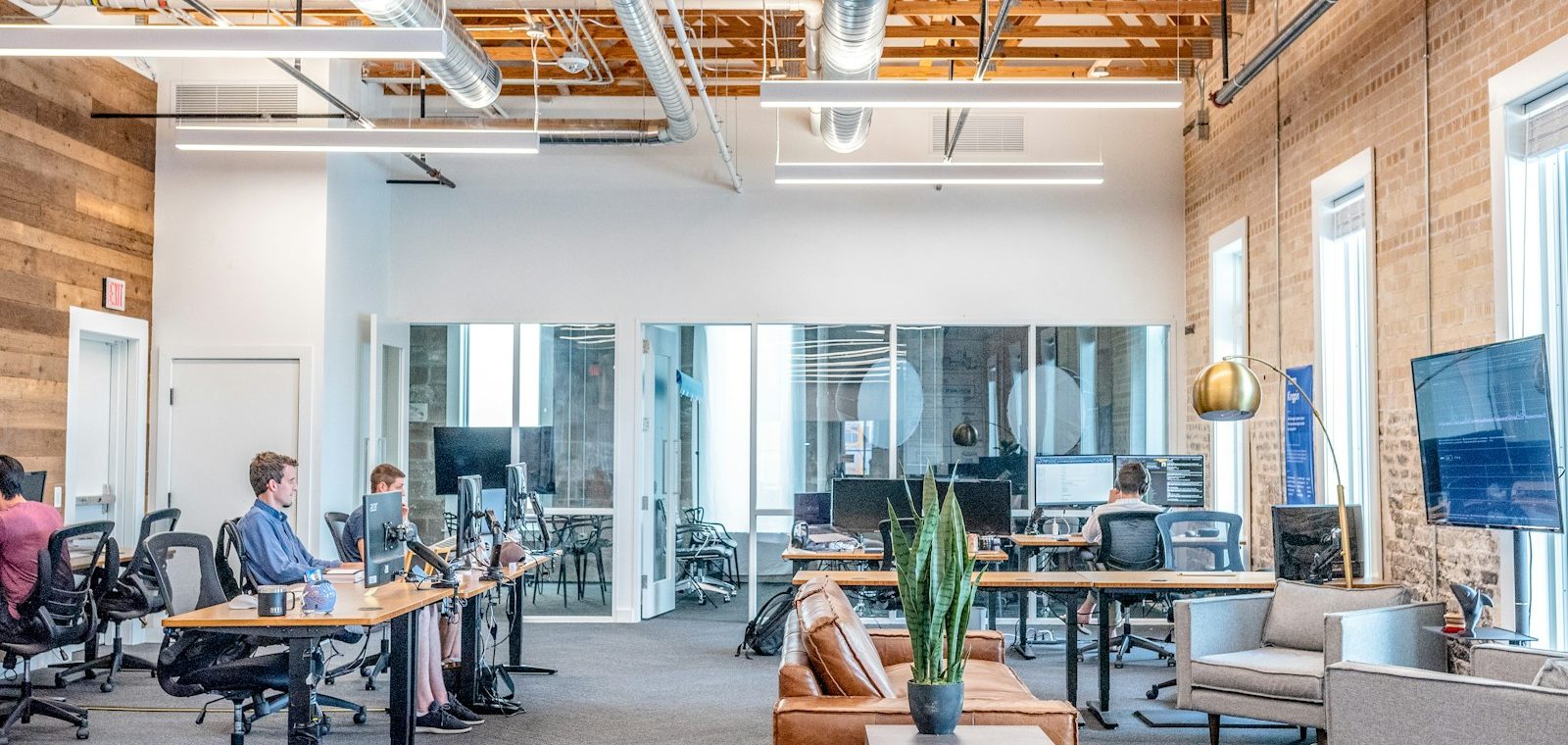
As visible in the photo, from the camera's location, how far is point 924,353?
10234 mm

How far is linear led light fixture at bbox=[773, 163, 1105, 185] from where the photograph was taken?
867 cm

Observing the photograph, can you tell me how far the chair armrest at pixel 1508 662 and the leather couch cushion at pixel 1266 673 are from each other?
94 centimetres

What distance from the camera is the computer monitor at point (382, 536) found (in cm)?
538

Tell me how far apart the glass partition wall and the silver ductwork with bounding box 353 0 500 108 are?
2647mm

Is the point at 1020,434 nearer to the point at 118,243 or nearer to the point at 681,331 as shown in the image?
the point at 681,331

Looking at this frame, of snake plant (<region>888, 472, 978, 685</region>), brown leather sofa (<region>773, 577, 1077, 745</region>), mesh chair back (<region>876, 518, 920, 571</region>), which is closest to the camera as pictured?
snake plant (<region>888, 472, 978, 685</region>)

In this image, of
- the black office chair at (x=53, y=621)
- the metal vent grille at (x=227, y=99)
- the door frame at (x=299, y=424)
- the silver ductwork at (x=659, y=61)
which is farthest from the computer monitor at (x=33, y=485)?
the silver ductwork at (x=659, y=61)

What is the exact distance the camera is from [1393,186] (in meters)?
6.51

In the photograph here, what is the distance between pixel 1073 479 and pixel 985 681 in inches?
196

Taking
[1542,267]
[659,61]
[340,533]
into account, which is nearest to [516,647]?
[340,533]

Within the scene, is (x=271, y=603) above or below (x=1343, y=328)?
below

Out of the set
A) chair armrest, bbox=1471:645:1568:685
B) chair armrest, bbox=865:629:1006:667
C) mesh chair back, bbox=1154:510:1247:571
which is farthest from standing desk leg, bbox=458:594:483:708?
chair armrest, bbox=1471:645:1568:685

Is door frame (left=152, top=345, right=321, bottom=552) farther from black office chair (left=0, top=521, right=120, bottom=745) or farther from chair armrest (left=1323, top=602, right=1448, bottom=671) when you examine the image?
chair armrest (left=1323, top=602, right=1448, bottom=671)

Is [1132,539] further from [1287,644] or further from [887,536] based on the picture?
[1287,644]
